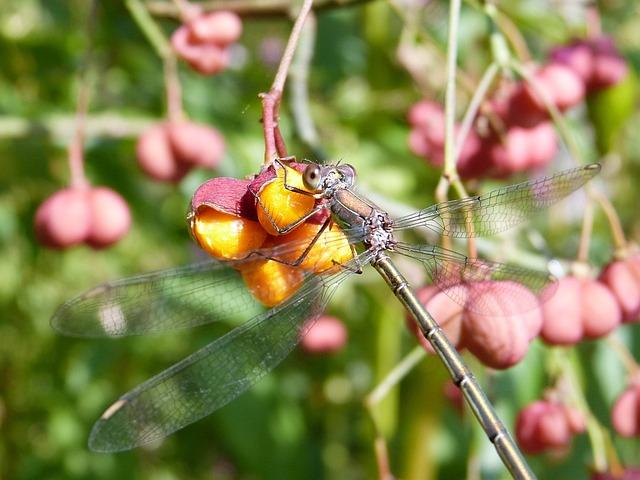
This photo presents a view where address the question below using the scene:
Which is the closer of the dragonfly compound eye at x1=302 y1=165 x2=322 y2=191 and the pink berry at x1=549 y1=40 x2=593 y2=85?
the dragonfly compound eye at x1=302 y1=165 x2=322 y2=191

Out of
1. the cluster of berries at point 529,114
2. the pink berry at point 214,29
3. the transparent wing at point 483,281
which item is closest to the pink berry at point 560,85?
the cluster of berries at point 529,114

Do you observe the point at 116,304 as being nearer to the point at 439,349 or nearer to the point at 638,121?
the point at 439,349

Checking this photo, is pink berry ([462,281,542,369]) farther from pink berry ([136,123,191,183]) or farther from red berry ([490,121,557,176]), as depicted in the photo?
pink berry ([136,123,191,183])

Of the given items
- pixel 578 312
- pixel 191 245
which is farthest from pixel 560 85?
pixel 191 245

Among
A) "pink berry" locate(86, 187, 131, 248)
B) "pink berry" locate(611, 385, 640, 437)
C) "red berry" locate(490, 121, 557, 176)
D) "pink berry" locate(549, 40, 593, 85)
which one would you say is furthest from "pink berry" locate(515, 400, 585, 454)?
"pink berry" locate(86, 187, 131, 248)

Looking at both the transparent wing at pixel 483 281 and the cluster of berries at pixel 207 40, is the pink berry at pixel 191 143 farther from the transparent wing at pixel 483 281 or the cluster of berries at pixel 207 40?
the transparent wing at pixel 483 281

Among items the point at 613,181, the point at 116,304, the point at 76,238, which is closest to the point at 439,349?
the point at 116,304
